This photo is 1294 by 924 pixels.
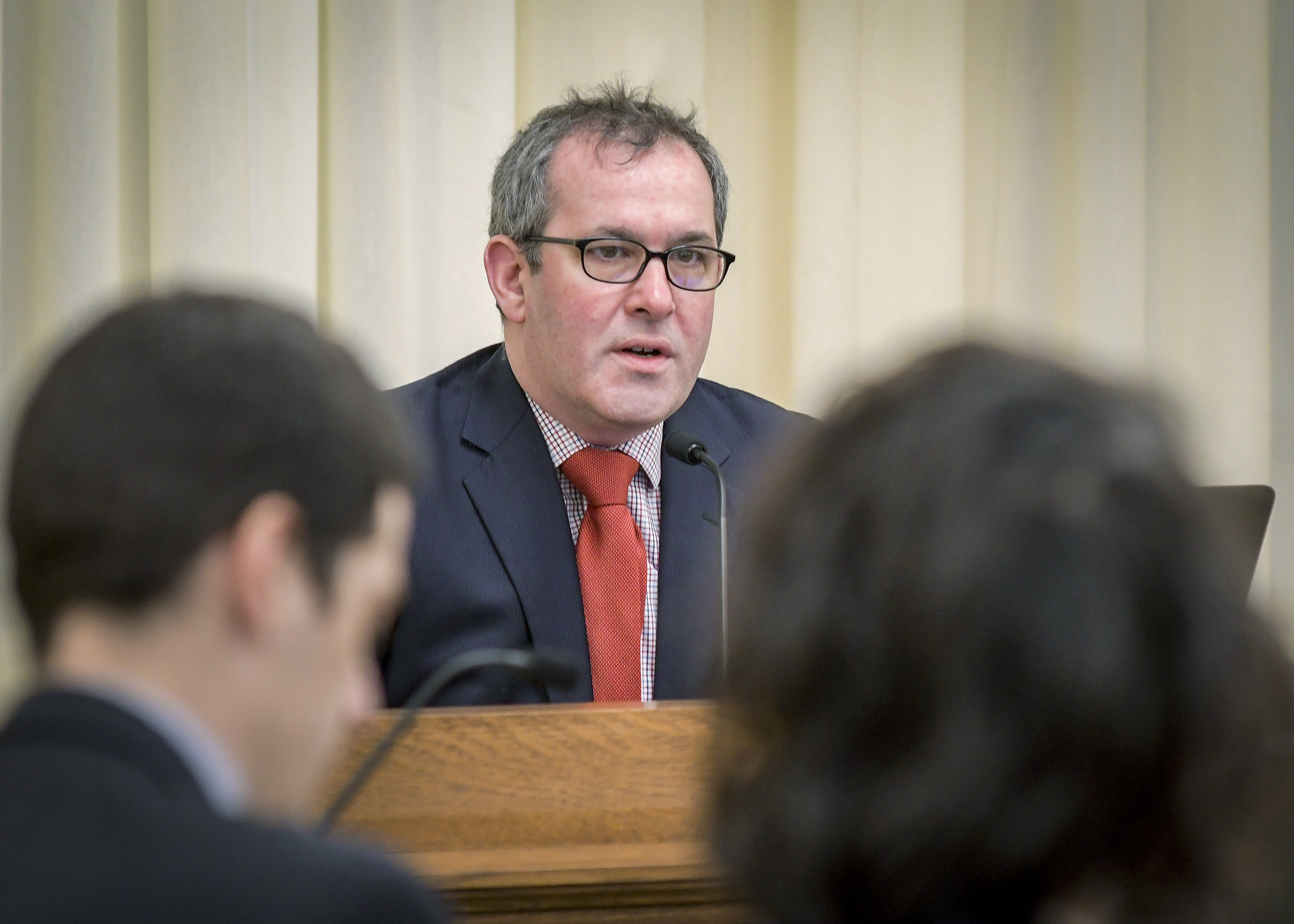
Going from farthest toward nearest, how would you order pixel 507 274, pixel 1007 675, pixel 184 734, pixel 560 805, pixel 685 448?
pixel 507 274 → pixel 685 448 → pixel 560 805 → pixel 184 734 → pixel 1007 675

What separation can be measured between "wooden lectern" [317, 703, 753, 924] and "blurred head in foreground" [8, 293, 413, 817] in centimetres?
59

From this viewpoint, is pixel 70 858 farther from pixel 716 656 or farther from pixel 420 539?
pixel 420 539

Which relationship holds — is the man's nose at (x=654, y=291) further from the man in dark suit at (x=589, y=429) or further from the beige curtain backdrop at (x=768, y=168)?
the beige curtain backdrop at (x=768, y=168)

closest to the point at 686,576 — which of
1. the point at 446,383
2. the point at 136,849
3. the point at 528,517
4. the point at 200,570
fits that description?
the point at 528,517

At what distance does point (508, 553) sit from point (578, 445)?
0.28 metres

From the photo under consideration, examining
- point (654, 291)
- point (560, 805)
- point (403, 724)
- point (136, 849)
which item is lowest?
point (560, 805)

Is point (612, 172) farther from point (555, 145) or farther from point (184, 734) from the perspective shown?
point (184, 734)

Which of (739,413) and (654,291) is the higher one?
(654,291)

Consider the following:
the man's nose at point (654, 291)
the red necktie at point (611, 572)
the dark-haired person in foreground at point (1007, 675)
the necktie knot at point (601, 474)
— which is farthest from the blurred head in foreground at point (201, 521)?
the man's nose at point (654, 291)

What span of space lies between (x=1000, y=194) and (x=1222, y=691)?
3018 mm

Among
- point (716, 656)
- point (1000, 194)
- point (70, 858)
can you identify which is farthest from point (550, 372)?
point (70, 858)

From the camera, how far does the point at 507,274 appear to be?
2.59 meters

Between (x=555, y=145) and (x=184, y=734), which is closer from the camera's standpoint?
(x=184, y=734)

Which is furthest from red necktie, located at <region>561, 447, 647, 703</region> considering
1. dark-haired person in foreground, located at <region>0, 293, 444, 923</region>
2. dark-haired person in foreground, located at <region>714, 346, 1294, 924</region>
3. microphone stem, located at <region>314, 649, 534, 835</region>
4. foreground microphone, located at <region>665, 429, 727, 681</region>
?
dark-haired person in foreground, located at <region>714, 346, 1294, 924</region>
